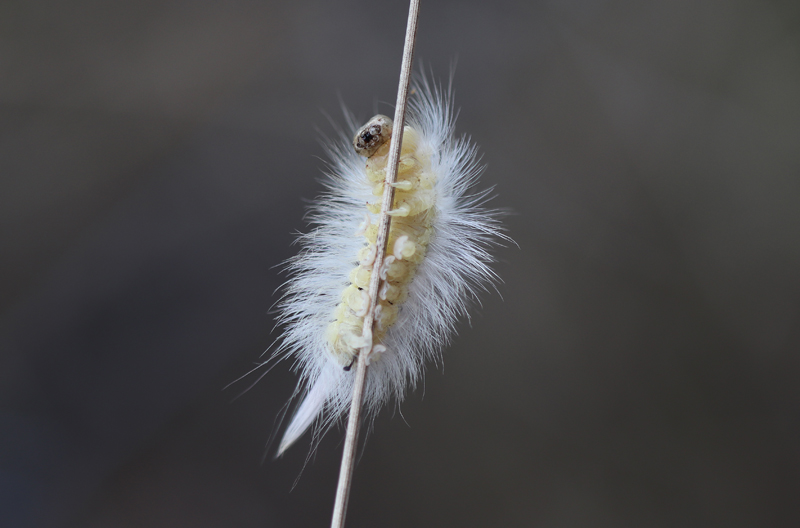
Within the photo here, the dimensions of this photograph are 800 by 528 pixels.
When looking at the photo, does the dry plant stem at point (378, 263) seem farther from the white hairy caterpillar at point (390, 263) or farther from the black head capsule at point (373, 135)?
the black head capsule at point (373, 135)

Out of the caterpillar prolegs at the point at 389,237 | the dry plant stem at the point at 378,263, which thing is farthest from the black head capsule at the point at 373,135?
the dry plant stem at the point at 378,263

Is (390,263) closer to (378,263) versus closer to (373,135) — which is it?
(378,263)

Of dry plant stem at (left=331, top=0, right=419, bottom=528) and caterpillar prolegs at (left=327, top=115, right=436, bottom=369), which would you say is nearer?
dry plant stem at (left=331, top=0, right=419, bottom=528)

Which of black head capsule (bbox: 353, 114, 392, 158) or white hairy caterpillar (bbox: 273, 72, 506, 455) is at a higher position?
black head capsule (bbox: 353, 114, 392, 158)

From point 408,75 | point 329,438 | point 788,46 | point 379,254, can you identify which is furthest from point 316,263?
point 788,46

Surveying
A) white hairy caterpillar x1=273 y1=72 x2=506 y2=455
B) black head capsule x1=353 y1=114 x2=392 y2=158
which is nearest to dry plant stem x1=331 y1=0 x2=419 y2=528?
white hairy caterpillar x1=273 y1=72 x2=506 y2=455

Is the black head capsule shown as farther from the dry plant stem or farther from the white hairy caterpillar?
the dry plant stem

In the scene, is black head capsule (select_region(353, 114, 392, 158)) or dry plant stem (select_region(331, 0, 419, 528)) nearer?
dry plant stem (select_region(331, 0, 419, 528))

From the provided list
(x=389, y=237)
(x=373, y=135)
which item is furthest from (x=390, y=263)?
(x=373, y=135)
